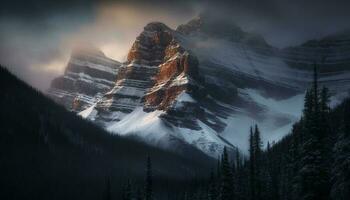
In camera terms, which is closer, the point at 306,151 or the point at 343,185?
the point at 306,151

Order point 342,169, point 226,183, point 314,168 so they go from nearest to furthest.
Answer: point 314,168 → point 342,169 → point 226,183

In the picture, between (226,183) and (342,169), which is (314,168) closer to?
(342,169)

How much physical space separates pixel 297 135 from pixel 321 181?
133ft

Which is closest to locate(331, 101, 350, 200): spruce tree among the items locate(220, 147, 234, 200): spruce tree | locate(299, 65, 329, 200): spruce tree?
locate(299, 65, 329, 200): spruce tree

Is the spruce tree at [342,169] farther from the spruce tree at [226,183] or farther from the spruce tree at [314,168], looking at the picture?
the spruce tree at [226,183]

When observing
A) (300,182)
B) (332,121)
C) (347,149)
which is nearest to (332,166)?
(347,149)

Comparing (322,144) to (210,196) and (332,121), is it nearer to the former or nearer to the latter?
(210,196)

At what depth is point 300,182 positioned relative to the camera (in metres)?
68.4

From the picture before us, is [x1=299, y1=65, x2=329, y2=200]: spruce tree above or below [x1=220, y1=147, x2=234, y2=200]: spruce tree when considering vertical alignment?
below

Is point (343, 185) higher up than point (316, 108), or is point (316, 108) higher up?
point (316, 108)

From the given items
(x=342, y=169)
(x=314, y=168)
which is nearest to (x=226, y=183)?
(x=342, y=169)

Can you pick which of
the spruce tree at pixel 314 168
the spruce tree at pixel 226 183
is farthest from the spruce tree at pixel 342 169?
the spruce tree at pixel 226 183

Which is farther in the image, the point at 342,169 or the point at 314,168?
the point at 342,169

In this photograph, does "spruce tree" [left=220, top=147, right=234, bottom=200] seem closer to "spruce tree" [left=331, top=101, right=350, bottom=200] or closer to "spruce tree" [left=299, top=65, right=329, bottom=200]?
"spruce tree" [left=331, top=101, right=350, bottom=200]
